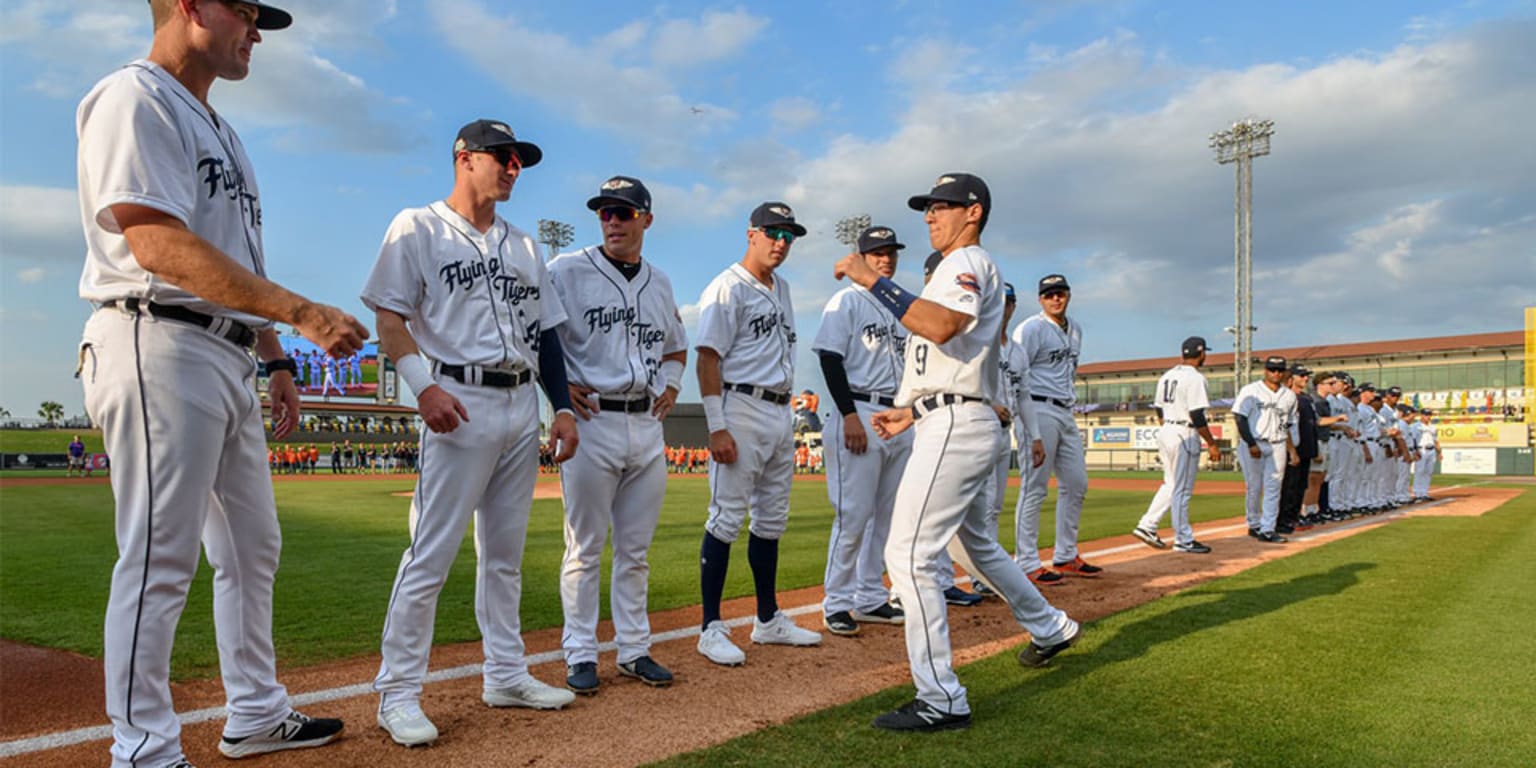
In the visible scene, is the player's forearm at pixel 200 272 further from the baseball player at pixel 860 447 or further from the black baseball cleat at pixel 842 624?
the black baseball cleat at pixel 842 624

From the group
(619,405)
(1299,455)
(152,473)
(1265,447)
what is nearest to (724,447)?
(619,405)

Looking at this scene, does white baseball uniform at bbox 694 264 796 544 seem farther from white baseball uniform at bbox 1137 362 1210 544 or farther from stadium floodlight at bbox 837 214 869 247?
stadium floodlight at bbox 837 214 869 247

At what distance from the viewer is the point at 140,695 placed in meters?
2.53

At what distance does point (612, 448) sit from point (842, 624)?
6.53ft

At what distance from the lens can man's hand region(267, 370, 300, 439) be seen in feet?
10.7

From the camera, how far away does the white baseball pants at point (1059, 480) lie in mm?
7207

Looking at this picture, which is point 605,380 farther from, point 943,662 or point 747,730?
point 943,662

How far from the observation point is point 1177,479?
9016 mm

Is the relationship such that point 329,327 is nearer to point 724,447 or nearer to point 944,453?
point 944,453

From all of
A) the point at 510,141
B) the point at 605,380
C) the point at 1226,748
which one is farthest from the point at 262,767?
the point at 1226,748

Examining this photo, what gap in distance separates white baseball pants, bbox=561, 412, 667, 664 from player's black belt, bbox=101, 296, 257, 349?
5.02ft

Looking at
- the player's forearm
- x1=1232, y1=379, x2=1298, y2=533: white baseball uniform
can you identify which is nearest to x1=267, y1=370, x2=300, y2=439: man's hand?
the player's forearm

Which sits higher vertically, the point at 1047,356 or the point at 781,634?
the point at 1047,356

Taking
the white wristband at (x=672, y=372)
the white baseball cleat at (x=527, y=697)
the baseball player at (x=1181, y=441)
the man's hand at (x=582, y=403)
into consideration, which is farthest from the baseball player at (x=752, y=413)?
the baseball player at (x=1181, y=441)
